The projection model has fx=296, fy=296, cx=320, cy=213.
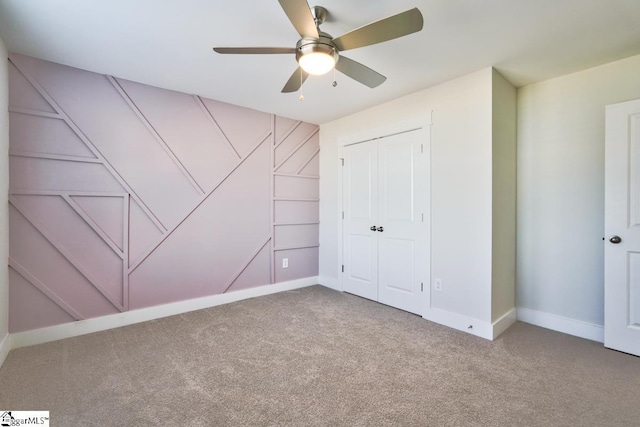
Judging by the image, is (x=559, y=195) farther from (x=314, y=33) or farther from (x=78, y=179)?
(x=78, y=179)

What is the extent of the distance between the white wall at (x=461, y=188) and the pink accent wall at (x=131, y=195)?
6.36ft

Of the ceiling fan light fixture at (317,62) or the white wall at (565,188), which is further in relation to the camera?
the white wall at (565,188)

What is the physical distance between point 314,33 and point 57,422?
2.49 meters

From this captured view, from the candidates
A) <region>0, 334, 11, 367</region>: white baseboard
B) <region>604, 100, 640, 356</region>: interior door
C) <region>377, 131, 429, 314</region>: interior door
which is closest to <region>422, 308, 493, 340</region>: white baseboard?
<region>377, 131, 429, 314</region>: interior door

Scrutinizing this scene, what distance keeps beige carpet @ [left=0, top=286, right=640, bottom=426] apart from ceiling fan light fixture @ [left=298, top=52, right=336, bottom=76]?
6.52 feet

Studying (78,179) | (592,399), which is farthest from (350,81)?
(592,399)

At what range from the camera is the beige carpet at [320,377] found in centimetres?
162

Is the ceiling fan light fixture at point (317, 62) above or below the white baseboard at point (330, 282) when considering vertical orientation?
above

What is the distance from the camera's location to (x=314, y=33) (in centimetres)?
163

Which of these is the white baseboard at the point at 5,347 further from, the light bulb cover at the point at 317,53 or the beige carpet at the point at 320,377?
the light bulb cover at the point at 317,53

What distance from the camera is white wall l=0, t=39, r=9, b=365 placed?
2.21 m

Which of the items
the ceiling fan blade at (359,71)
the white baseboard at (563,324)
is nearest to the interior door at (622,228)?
the white baseboard at (563,324)
